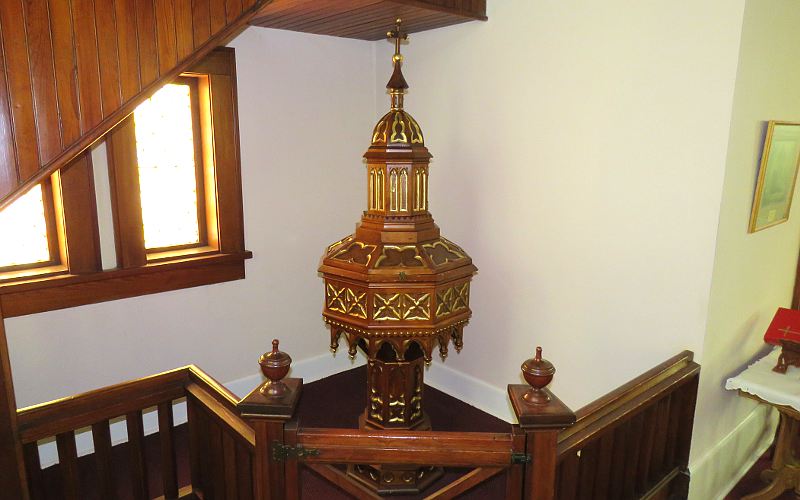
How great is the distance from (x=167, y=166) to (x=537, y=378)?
2.57m

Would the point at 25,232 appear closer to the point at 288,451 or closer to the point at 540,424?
the point at 288,451

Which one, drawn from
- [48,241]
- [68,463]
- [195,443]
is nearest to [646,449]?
[195,443]

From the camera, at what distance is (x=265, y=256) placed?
142 inches

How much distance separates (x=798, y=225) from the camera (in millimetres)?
3117

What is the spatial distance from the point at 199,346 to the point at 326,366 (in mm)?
991

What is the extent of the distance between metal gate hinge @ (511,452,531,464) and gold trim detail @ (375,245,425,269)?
116 cm

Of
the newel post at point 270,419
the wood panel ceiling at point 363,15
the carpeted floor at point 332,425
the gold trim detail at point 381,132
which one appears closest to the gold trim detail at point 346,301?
the carpeted floor at point 332,425

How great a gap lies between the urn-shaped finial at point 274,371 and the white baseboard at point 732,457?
1.99 meters

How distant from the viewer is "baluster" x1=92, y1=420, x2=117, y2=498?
2039mm

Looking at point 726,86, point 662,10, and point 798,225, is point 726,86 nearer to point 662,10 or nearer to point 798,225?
point 662,10

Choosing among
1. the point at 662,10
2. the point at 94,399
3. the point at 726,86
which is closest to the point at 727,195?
the point at 726,86

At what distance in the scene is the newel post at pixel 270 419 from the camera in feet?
5.18

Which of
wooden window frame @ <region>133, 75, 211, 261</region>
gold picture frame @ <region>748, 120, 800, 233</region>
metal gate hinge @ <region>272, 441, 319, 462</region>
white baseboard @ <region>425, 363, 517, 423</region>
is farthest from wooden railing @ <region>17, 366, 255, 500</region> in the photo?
gold picture frame @ <region>748, 120, 800, 233</region>

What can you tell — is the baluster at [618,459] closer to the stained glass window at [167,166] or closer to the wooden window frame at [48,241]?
the stained glass window at [167,166]
